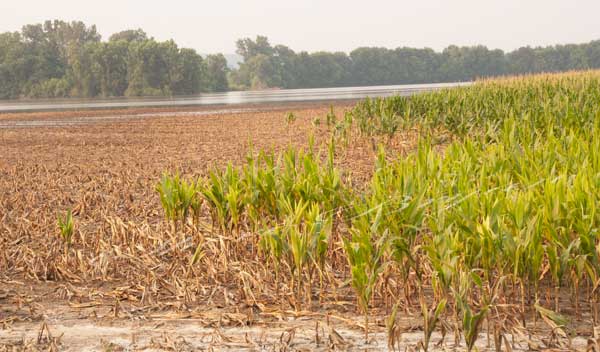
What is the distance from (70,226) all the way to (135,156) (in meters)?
10.8

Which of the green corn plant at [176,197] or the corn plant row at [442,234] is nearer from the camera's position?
the corn plant row at [442,234]

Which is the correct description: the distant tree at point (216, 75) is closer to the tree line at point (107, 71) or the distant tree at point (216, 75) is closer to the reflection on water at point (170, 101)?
the tree line at point (107, 71)

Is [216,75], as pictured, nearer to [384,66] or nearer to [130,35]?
[130,35]

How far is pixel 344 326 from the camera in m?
5.31

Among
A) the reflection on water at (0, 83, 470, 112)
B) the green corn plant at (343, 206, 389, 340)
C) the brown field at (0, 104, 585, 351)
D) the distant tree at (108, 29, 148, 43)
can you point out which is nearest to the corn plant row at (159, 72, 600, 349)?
the green corn plant at (343, 206, 389, 340)

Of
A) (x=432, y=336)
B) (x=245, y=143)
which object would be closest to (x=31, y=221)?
(x=432, y=336)

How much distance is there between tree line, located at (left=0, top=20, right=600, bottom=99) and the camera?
11350 centimetres

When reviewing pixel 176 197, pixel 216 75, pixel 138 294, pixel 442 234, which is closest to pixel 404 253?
pixel 442 234

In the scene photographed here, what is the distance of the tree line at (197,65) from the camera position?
11350 cm

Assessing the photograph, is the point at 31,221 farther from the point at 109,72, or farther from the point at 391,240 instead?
the point at 109,72

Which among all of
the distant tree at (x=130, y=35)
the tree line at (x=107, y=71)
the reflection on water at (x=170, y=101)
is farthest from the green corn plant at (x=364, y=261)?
the distant tree at (x=130, y=35)

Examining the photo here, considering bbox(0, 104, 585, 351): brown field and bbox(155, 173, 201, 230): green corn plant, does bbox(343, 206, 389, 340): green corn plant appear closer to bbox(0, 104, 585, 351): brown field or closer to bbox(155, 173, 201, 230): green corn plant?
bbox(0, 104, 585, 351): brown field

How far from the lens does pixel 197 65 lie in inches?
4702

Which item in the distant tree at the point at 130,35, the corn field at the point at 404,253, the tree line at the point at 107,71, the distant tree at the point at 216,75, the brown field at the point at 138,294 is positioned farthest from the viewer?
the distant tree at the point at 130,35
